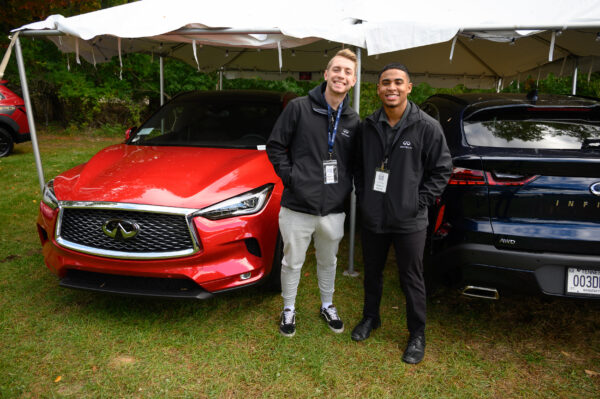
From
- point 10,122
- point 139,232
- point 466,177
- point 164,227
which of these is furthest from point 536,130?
point 10,122

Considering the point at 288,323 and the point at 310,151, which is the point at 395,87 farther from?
the point at 288,323

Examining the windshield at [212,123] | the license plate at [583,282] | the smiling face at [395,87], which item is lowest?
the license plate at [583,282]

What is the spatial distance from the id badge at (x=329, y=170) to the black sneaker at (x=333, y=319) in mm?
1074

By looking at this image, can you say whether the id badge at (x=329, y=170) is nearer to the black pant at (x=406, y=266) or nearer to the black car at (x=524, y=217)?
the black pant at (x=406, y=266)

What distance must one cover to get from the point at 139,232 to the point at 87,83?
1116cm

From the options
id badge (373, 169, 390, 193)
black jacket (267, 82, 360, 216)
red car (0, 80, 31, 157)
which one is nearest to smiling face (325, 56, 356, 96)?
black jacket (267, 82, 360, 216)

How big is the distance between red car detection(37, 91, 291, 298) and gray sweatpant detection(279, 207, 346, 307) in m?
0.20

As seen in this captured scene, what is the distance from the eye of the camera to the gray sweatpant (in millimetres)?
2730

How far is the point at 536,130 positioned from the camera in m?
2.85

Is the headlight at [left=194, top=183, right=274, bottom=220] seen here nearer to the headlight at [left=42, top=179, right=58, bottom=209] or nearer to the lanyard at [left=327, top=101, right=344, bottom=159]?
the lanyard at [left=327, top=101, right=344, bottom=159]

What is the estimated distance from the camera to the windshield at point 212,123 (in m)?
3.99

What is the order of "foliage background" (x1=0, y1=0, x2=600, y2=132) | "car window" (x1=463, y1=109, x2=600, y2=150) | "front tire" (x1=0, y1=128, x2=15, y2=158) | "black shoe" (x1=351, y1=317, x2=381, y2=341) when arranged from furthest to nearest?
"foliage background" (x1=0, y1=0, x2=600, y2=132), "front tire" (x1=0, y1=128, x2=15, y2=158), "black shoe" (x1=351, y1=317, x2=381, y2=341), "car window" (x1=463, y1=109, x2=600, y2=150)

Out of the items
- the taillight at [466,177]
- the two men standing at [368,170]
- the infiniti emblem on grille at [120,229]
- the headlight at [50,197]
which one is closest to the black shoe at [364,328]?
the two men standing at [368,170]

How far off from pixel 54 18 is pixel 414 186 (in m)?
3.49
